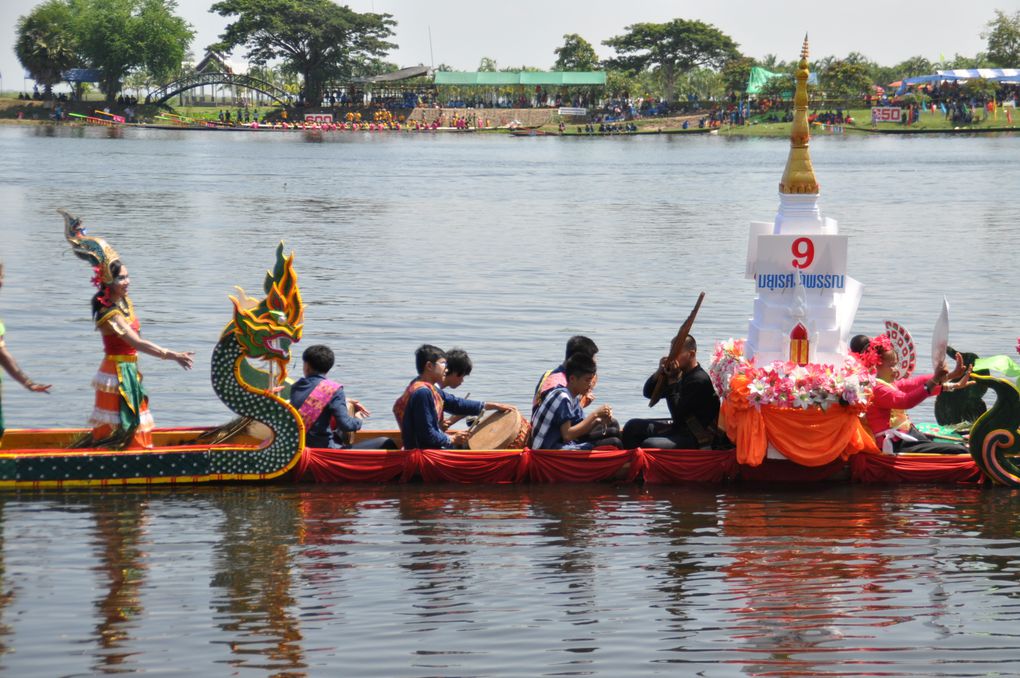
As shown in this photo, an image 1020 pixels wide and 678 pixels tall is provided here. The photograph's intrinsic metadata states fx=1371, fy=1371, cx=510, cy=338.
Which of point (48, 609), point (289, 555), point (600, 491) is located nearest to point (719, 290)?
point (600, 491)

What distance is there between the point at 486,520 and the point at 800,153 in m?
4.05

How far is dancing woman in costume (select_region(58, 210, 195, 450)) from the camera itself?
10.9 metres

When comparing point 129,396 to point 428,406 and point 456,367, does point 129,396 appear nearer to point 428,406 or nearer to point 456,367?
point 428,406

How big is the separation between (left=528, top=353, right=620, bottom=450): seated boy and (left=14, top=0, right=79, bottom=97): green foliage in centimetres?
10868

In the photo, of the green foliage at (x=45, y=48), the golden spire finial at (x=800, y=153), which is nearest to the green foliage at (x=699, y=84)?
the green foliage at (x=45, y=48)

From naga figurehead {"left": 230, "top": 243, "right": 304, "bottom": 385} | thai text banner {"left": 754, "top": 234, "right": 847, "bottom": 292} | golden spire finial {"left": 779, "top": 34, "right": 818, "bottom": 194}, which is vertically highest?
golden spire finial {"left": 779, "top": 34, "right": 818, "bottom": 194}

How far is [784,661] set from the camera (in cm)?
789

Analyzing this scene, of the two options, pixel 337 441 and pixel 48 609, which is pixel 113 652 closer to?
pixel 48 609

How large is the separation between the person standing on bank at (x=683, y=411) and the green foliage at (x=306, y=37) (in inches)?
4387

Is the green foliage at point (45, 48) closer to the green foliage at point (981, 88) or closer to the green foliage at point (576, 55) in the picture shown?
the green foliage at point (576, 55)

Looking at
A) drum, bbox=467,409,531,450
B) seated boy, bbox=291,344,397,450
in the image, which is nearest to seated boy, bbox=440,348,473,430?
drum, bbox=467,409,531,450

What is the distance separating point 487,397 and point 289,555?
7.09m

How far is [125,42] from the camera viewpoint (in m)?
115

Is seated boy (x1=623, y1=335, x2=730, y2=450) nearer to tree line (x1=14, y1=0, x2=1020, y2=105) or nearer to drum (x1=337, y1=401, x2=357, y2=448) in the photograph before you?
drum (x1=337, y1=401, x2=357, y2=448)
